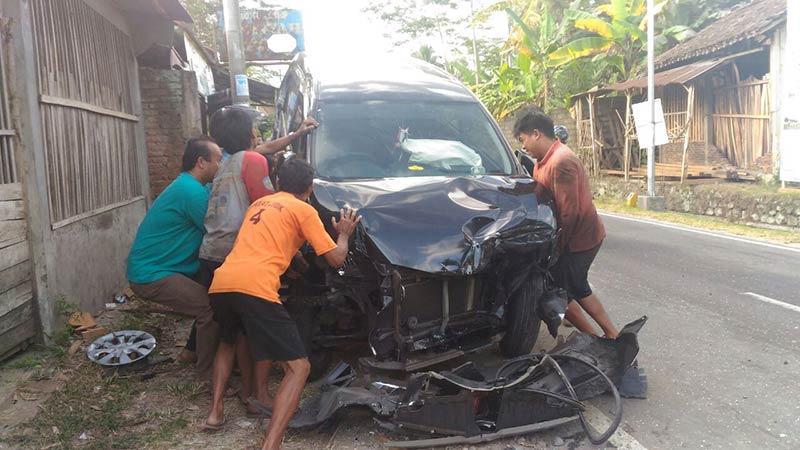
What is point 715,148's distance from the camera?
16125 millimetres

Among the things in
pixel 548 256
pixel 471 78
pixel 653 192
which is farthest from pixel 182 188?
pixel 471 78

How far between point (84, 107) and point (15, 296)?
244cm

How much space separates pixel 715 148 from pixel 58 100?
15.5 metres

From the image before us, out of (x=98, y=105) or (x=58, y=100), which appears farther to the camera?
(x=98, y=105)

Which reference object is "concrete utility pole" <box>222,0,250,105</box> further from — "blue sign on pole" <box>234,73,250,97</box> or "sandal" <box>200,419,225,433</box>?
"sandal" <box>200,419,225,433</box>

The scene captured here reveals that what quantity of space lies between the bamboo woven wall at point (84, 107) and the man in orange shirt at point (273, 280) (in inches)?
102

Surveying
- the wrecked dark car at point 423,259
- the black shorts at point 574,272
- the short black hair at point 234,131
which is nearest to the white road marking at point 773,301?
the black shorts at point 574,272

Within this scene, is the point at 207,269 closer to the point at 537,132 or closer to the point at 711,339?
the point at 537,132

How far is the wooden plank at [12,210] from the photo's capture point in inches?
174

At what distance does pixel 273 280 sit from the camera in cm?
342

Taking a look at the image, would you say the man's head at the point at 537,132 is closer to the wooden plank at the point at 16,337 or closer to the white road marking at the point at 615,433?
the white road marking at the point at 615,433

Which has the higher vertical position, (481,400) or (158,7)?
(158,7)

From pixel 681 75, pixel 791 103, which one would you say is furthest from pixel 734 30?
pixel 791 103

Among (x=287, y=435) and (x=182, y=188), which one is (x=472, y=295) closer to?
(x=287, y=435)
